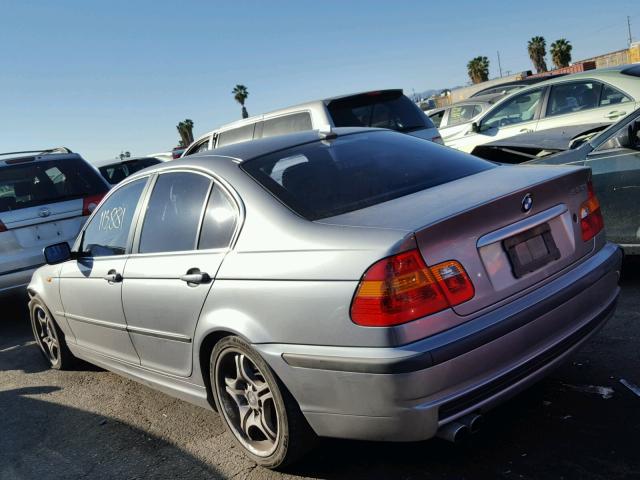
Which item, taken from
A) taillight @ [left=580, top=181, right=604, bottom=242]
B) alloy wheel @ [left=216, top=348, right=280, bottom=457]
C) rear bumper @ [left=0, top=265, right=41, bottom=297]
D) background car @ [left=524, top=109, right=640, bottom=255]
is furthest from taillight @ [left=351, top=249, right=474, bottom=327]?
rear bumper @ [left=0, top=265, right=41, bottom=297]

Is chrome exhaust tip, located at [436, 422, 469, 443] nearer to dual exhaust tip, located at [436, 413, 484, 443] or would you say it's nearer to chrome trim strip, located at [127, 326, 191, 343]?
dual exhaust tip, located at [436, 413, 484, 443]

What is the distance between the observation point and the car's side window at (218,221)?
10.0 feet

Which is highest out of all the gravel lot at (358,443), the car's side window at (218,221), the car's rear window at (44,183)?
the car's rear window at (44,183)

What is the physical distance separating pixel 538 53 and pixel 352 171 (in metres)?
63.3

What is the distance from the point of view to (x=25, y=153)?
7242 mm

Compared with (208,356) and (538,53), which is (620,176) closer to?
(208,356)

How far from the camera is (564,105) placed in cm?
801

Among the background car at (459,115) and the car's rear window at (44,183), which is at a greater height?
the car's rear window at (44,183)

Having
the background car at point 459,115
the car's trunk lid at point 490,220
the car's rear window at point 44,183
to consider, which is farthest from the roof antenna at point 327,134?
the background car at point 459,115

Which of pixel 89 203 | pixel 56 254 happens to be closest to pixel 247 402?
pixel 56 254

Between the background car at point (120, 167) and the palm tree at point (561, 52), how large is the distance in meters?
50.6

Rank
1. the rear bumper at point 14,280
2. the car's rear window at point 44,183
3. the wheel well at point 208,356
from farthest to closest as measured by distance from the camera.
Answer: the car's rear window at point 44,183 < the rear bumper at point 14,280 < the wheel well at point 208,356

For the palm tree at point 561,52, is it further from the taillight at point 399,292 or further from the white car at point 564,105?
the taillight at point 399,292

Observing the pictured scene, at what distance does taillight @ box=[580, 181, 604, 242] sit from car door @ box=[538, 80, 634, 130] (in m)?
4.44
